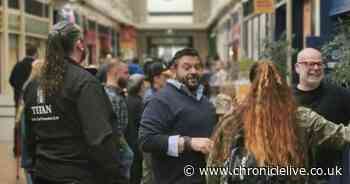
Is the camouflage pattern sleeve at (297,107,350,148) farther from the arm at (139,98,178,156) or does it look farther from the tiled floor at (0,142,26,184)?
the tiled floor at (0,142,26,184)

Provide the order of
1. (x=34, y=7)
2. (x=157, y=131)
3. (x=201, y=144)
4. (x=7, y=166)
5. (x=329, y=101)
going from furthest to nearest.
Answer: (x=34, y=7) → (x=7, y=166) → (x=329, y=101) → (x=157, y=131) → (x=201, y=144)

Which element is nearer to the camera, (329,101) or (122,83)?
(329,101)

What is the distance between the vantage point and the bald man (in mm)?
5309

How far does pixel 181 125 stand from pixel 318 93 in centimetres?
114

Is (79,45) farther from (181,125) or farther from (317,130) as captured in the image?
(317,130)

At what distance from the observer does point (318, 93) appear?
5414 millimetres

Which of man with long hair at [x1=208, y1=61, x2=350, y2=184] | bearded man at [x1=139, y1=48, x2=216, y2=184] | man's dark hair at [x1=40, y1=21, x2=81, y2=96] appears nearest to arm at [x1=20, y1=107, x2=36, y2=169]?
man's dark hair at [x1=40, y1=21, x2=81, y2=96]

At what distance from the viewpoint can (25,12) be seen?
72.6 feet

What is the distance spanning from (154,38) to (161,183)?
7019cm

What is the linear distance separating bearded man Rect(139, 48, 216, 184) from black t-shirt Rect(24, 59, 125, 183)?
0.58 m

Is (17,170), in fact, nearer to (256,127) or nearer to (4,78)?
(256,127)

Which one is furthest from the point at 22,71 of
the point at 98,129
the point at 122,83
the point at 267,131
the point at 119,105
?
the point at 267,131

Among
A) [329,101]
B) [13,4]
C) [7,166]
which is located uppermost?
[13,4]

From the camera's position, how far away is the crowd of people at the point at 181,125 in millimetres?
3541
